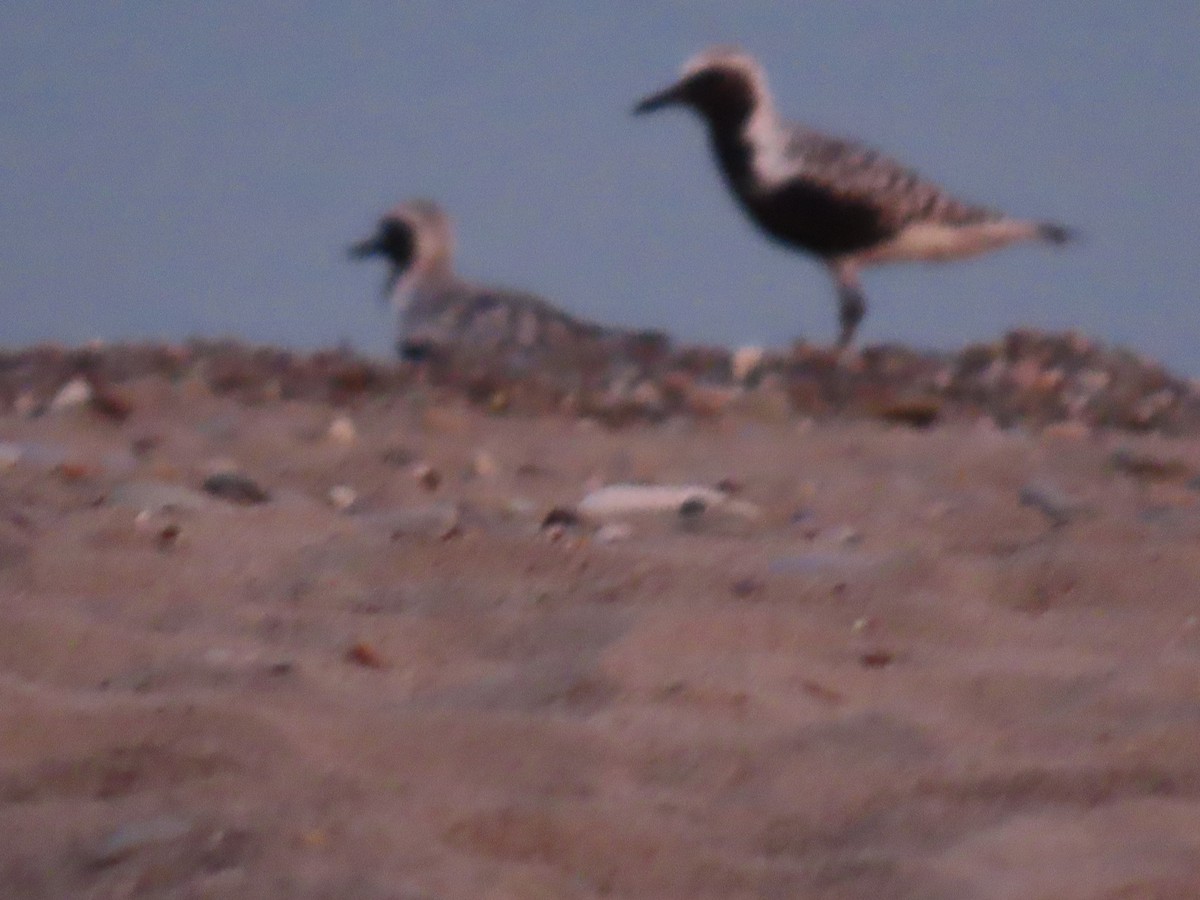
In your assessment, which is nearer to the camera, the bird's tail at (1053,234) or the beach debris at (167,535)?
the beach debris at (167,535)

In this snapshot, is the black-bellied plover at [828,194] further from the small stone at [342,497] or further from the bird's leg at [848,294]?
the small stone at [342,497]

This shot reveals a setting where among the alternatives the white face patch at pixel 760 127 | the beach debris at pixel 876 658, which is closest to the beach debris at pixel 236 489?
the beach debris at pixel 876 658

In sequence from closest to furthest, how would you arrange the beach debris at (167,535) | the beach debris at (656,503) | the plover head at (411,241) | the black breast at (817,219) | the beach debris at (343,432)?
the beach debris at (167,535) → the beach debris at (656,503) → the beach debris at (343,432) → the black breast at (817,219) → the plover head at (411,241)

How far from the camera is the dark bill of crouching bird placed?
8312 millimetres

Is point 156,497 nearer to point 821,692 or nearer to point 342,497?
point 342,497

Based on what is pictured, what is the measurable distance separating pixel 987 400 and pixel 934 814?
454 centimetres

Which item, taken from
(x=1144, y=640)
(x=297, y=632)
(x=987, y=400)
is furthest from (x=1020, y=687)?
(x=987, y=400)

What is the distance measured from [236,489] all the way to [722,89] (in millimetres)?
6499

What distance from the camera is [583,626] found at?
3.08 m

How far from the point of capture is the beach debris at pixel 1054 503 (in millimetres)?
4109

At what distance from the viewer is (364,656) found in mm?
2955

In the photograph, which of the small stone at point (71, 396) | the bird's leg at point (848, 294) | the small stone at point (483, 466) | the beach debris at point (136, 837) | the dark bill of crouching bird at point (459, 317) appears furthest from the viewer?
the bird's leg at point (848, 294)

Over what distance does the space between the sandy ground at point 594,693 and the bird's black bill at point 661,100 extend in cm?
628

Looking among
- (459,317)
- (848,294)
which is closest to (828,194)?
(848,294)
